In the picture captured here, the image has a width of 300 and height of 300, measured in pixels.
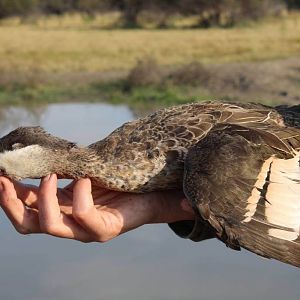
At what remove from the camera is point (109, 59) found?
43031mm

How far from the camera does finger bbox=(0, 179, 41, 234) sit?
5328 millimetres

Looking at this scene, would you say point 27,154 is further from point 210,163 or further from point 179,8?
point 179,8

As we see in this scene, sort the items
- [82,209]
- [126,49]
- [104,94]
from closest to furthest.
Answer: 1. [82,209]
2. [104,94]
3. [126,49]

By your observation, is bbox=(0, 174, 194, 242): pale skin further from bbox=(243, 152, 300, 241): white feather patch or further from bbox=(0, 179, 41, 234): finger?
bbox=(243, 152, 300, 241): white feather patch

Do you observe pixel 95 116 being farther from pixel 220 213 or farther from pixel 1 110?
pixel 220 213

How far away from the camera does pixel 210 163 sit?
518cm

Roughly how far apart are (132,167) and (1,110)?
24901 millimetres

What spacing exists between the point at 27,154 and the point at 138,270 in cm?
893

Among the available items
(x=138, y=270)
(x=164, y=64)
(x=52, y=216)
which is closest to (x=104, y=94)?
(x=164, y=64)

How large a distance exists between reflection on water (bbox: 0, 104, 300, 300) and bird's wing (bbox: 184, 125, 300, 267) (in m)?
8.18

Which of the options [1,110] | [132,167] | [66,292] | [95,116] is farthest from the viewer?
[1,110]

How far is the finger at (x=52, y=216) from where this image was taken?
5.18 metres

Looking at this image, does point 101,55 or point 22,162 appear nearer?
point 22,162

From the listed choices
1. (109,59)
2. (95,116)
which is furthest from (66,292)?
(109,59)
